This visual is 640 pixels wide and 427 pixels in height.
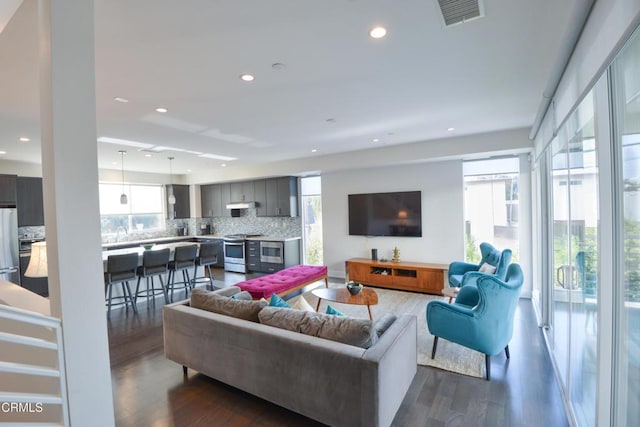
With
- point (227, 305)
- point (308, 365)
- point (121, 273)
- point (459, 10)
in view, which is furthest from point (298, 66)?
point (121, 273)

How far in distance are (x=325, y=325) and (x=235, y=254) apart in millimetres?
6042

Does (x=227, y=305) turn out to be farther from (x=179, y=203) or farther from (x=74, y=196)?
(x=179, y=203)

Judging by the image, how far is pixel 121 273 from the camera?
4.50 m

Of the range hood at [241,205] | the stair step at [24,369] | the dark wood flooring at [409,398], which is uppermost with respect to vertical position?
the range hood at [241,205]

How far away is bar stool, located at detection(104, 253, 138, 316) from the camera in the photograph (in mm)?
4352

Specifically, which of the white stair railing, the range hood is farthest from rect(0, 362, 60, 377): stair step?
the range hood

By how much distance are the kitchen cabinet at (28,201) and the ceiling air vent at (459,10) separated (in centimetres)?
778

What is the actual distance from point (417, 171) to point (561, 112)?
341cm

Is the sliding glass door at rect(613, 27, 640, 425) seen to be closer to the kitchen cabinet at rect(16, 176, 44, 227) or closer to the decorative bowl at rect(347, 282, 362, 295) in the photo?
the decorative bowl at rect(347, 282, 362, 295)

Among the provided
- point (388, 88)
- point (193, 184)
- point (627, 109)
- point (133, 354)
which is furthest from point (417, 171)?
point (193, 184)

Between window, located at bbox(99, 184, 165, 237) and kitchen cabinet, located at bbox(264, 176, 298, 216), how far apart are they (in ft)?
11.6

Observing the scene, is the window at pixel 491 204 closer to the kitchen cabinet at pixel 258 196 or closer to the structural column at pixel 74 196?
the kitchen cabinet at pixel 258 196

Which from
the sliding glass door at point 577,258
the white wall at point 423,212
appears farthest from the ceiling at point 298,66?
the white wall at point 423,212

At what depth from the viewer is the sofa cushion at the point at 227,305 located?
259 cm
